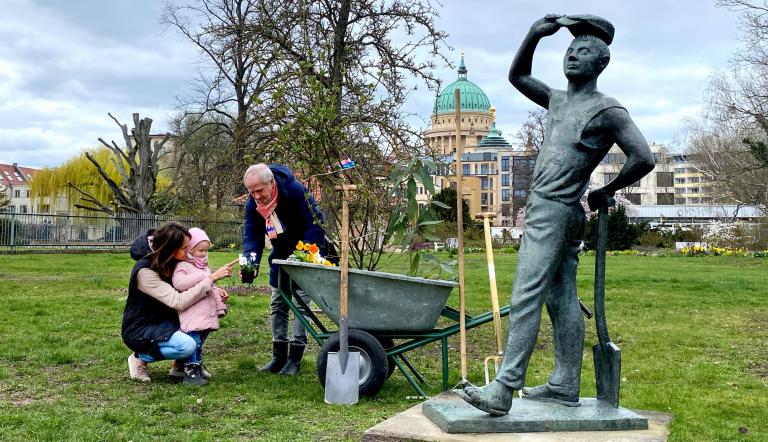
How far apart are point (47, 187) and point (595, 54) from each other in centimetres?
4154

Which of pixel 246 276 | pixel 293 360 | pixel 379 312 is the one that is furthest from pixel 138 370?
pixel 379 312

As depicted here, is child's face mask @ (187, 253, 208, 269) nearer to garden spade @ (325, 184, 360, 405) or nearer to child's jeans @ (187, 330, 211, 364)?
child's jeans @ (187, 330, 211, 364)

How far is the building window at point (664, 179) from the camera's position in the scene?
69.6m

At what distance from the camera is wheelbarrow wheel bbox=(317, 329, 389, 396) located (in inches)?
168

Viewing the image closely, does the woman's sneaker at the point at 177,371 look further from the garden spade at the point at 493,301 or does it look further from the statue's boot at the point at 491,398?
the statue's boot at the point at 491,398

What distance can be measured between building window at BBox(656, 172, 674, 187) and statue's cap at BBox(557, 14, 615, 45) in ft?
228

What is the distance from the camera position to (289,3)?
10461 millimetres

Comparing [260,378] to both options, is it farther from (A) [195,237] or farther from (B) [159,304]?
(A) [195,237]

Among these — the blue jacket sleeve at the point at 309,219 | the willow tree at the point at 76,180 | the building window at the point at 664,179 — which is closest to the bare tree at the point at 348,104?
the blue jacket sleeve at the point at 309,219

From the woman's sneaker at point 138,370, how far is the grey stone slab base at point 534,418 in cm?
250

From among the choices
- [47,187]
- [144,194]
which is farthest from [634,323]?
[47,187]

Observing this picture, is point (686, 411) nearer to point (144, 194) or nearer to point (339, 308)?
point (339, 308)

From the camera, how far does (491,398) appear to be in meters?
2.71

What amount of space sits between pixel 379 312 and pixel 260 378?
1116 millimetres
